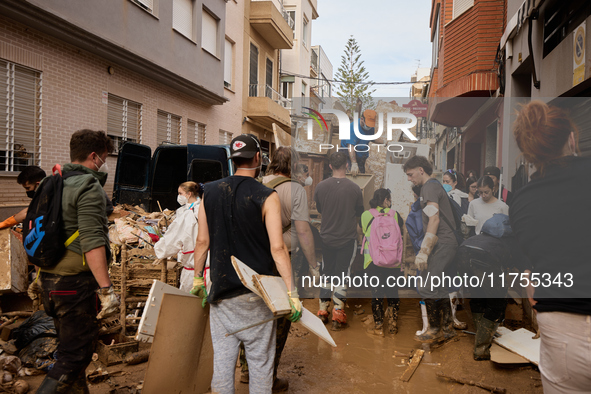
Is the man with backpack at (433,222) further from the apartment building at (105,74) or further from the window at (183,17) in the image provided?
the window at (183,17)

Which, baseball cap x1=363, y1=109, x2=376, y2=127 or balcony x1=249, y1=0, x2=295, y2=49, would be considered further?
balcony x1=249, y1=0, x2=295, y2=49

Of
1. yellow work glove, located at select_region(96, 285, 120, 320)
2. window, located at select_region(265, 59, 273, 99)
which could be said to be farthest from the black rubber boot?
window, located at select_region(265, 59, 273, 99)

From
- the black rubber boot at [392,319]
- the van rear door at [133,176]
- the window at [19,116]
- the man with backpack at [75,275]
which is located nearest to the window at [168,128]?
the van rear door at [133,176]

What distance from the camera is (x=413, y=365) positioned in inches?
174

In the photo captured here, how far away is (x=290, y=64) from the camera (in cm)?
2764

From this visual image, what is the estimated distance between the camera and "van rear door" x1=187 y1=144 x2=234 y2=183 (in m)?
8.68

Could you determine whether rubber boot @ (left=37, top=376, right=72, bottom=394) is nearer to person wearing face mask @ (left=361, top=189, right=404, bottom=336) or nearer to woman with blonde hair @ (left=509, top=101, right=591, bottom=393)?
woman with blonde hair @ (left=509, top=101, right=591, bottom=393)

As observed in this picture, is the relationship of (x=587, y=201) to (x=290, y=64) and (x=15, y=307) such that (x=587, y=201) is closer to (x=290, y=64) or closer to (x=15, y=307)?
(x=15, y=307)

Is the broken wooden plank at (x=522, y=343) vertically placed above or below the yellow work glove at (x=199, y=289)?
below

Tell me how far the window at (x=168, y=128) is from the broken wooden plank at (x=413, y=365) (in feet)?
34.4

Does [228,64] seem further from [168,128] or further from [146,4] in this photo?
[146,4]

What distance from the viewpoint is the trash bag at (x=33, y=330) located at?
14.8 feet

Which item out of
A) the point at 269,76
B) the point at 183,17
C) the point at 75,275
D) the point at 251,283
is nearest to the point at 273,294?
the point at 251,283

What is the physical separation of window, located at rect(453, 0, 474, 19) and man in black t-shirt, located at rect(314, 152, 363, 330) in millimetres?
6249
